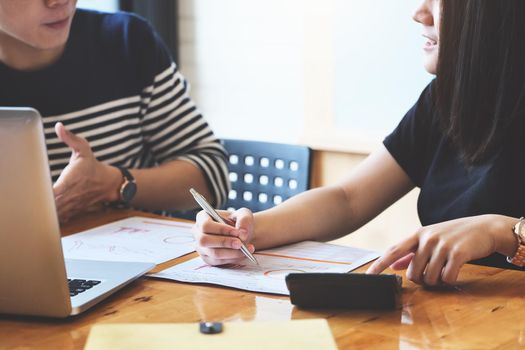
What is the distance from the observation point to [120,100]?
6.35 ft

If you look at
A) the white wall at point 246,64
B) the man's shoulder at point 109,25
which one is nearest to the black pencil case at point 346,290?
the man's shoulder at point 109,25

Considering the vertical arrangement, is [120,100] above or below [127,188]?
above

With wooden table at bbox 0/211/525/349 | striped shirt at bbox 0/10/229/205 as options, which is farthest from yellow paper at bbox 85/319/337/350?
striped shirt at bbox 0/10/229/205

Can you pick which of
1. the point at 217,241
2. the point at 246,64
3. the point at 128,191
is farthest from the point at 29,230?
the point at 246,64

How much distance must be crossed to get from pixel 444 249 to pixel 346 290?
185mm

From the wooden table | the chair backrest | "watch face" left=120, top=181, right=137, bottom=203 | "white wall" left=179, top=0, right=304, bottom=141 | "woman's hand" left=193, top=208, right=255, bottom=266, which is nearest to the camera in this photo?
the wooden table

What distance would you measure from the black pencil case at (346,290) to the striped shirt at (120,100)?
922 millimetres

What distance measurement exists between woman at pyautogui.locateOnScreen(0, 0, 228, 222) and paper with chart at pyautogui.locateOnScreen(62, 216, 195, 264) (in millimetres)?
149

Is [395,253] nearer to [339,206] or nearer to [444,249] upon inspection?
[444,249]

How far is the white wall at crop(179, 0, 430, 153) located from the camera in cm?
261

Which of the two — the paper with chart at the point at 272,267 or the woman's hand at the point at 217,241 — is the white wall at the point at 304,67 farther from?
the woman's hand at the point at 217,241

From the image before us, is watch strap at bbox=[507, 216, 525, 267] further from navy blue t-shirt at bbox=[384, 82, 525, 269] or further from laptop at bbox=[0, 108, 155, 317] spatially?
laptop at bbox=[0, 108, 155, 317]

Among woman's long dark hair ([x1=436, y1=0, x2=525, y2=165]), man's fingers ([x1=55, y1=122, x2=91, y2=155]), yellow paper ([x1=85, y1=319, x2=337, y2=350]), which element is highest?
woman's long dark hair ([x1=436, y1=0, x2=525, y2=165])

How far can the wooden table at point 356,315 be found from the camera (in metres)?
0.98
